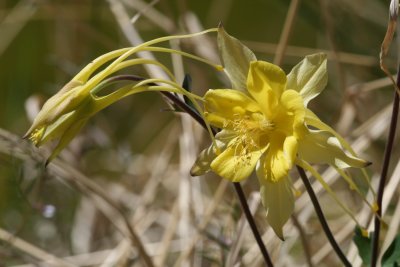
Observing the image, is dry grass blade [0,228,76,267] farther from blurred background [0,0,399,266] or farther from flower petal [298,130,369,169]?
flower petal [298,130,369,169]

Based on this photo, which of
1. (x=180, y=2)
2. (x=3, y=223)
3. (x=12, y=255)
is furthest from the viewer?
(x=180, y=2)

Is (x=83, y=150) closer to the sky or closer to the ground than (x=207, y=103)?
closer to the ground

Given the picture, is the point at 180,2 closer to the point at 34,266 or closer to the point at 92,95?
the point at 34,266

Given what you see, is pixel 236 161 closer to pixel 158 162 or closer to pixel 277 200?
pixel 277 200

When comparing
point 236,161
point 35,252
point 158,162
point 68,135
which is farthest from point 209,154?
point 158,162

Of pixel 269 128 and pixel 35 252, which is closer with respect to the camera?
pixel 269 128

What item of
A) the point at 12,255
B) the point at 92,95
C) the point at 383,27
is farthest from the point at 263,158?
the point at 383,27
